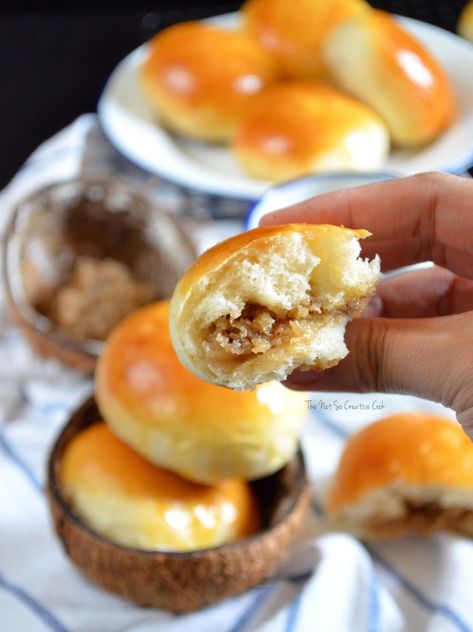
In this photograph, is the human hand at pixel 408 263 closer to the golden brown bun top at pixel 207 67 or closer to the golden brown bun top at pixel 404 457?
the golden brown bun top at pixel 404 457

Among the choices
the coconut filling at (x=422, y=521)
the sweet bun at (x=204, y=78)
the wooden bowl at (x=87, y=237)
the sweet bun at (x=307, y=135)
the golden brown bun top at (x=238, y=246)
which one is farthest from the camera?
the sweet bun at (x=204, y=78)

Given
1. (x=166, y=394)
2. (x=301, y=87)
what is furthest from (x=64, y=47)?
(x=166, y=394)

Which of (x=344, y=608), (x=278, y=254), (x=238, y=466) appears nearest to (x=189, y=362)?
(x=278, y=254)

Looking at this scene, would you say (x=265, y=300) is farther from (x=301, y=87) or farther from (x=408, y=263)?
A: (x=301, y=87)

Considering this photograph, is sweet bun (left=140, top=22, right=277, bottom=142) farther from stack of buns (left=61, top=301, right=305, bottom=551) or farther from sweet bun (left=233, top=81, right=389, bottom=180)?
stack of buns (left=61, top=301, right=305, bottom=551)

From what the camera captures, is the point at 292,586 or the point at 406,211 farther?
the point at 292,586

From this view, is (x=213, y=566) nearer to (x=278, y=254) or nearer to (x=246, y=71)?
(x=278, y=254)

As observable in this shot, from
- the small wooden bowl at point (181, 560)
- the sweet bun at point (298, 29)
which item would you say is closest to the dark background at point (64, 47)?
the sweet bun at point (298, 29)
